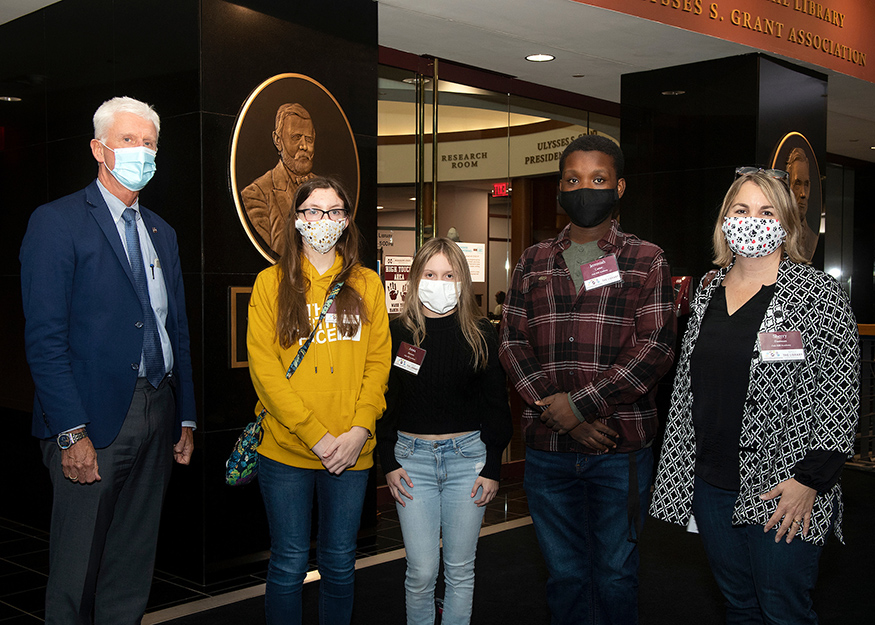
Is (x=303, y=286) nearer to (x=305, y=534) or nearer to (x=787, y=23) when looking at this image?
(x=305, y=534)

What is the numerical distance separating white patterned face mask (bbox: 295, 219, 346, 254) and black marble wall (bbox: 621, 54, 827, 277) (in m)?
3.81

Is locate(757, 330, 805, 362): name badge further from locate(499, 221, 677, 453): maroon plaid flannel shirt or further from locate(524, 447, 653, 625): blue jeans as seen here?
locate(524, 447, 653, 625): blue jeans

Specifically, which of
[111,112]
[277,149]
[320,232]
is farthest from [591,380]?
[277,149]

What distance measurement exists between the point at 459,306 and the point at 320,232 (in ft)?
1.76

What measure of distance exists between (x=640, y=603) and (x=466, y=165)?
3831 mm

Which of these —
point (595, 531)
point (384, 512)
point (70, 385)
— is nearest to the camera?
point (70, 385)

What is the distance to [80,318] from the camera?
2.48m

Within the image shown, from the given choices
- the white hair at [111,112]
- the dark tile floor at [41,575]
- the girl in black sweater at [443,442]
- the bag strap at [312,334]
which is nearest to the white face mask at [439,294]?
→ the girl in black sweater at [443,442]

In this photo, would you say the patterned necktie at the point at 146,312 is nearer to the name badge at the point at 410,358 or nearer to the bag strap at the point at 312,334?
the bag strap at the point at 312,334

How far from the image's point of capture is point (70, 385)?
7.81 ft

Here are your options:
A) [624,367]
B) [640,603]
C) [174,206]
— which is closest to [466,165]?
[174,206]

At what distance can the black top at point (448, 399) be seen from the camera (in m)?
2.64

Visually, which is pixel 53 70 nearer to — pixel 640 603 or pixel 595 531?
pixel 595 531

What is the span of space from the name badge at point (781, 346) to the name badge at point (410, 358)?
1055mm
